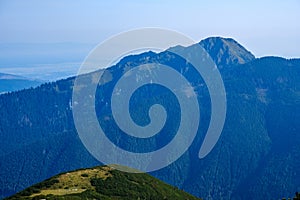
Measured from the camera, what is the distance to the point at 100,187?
13588 cm

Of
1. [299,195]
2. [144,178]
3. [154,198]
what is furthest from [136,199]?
[299,195]

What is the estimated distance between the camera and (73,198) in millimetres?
115750

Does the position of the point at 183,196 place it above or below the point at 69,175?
below

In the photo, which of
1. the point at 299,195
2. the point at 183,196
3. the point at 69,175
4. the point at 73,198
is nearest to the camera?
the point at 299,195

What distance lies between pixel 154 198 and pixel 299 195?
193 ft

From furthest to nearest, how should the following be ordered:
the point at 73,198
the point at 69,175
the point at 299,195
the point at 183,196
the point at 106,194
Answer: the point at 183,196 < the point at 69,175 < the point at 106,194 < the point at 73,198 < the point at 299,195

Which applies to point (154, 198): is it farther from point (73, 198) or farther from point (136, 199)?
point (73, 198)

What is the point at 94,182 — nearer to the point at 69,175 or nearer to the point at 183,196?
the point at 69,175

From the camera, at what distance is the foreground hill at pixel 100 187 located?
123m

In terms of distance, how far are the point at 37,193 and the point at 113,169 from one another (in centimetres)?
3926

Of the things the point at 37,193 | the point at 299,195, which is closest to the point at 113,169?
the point at 37,193

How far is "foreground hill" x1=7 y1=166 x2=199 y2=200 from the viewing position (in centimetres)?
12325

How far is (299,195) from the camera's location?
3666 inches

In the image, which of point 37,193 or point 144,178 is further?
point 144,178
